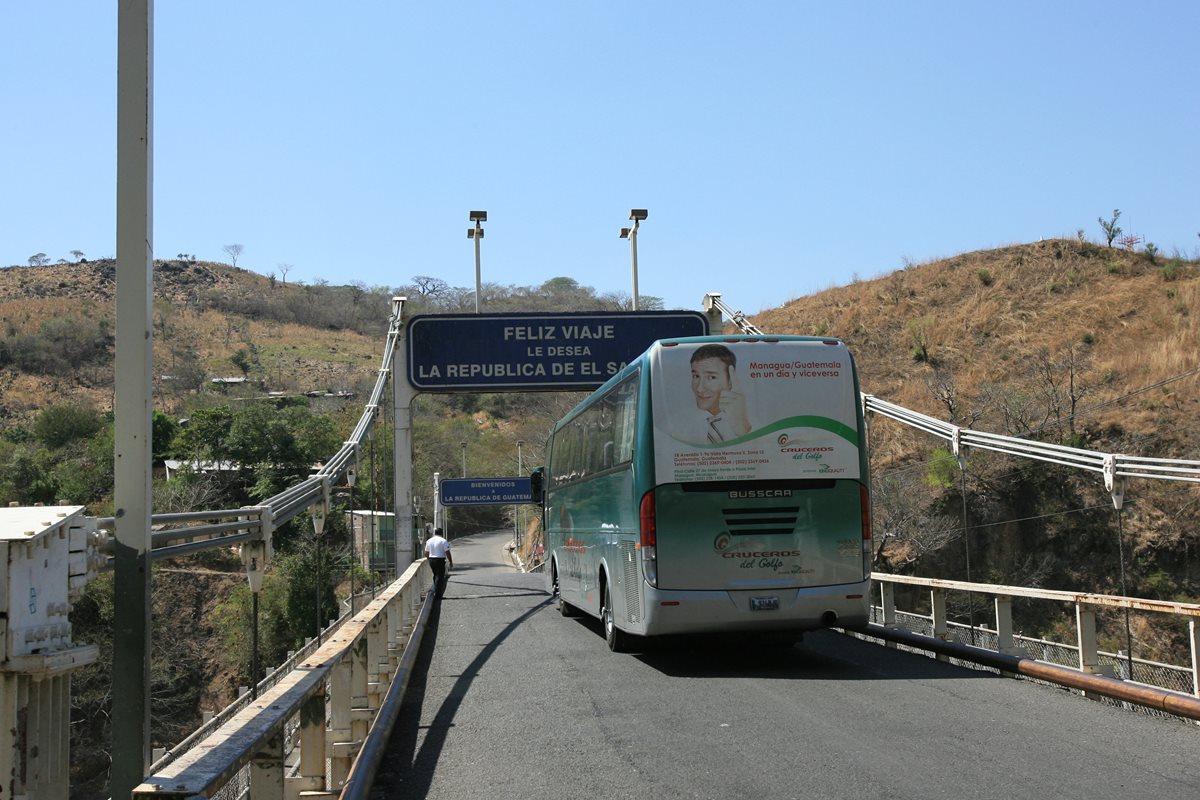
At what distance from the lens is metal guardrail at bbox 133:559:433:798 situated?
344cm

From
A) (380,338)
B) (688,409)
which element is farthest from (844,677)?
(380,338)

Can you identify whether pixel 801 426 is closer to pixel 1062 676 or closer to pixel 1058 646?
pixel 1062 676

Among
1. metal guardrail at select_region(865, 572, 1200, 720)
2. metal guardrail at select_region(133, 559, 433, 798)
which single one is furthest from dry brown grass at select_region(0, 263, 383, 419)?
metal guardrail at select_region(133, 559, 433, 798)

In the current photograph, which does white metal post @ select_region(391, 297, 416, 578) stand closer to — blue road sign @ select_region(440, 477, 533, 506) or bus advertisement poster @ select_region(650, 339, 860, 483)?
bus advertisement poster @ select_region(650, 339, 860, 483)

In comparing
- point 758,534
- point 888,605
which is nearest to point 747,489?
point 758,534

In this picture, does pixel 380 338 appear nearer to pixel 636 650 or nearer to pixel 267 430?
pixel 267 430

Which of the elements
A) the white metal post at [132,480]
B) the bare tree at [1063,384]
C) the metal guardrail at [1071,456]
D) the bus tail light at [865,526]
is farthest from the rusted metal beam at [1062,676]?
the bare tree at [1063,384]

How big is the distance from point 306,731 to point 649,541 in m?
6.38

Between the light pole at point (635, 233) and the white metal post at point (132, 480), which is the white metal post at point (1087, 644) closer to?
the white metal post at point (132, 480)

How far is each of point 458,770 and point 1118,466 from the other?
8.64 meters

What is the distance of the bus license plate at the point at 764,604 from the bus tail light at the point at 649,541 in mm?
1026

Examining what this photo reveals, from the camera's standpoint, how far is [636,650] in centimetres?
1331

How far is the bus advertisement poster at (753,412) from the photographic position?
11.4m

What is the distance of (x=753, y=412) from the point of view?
1154cm
